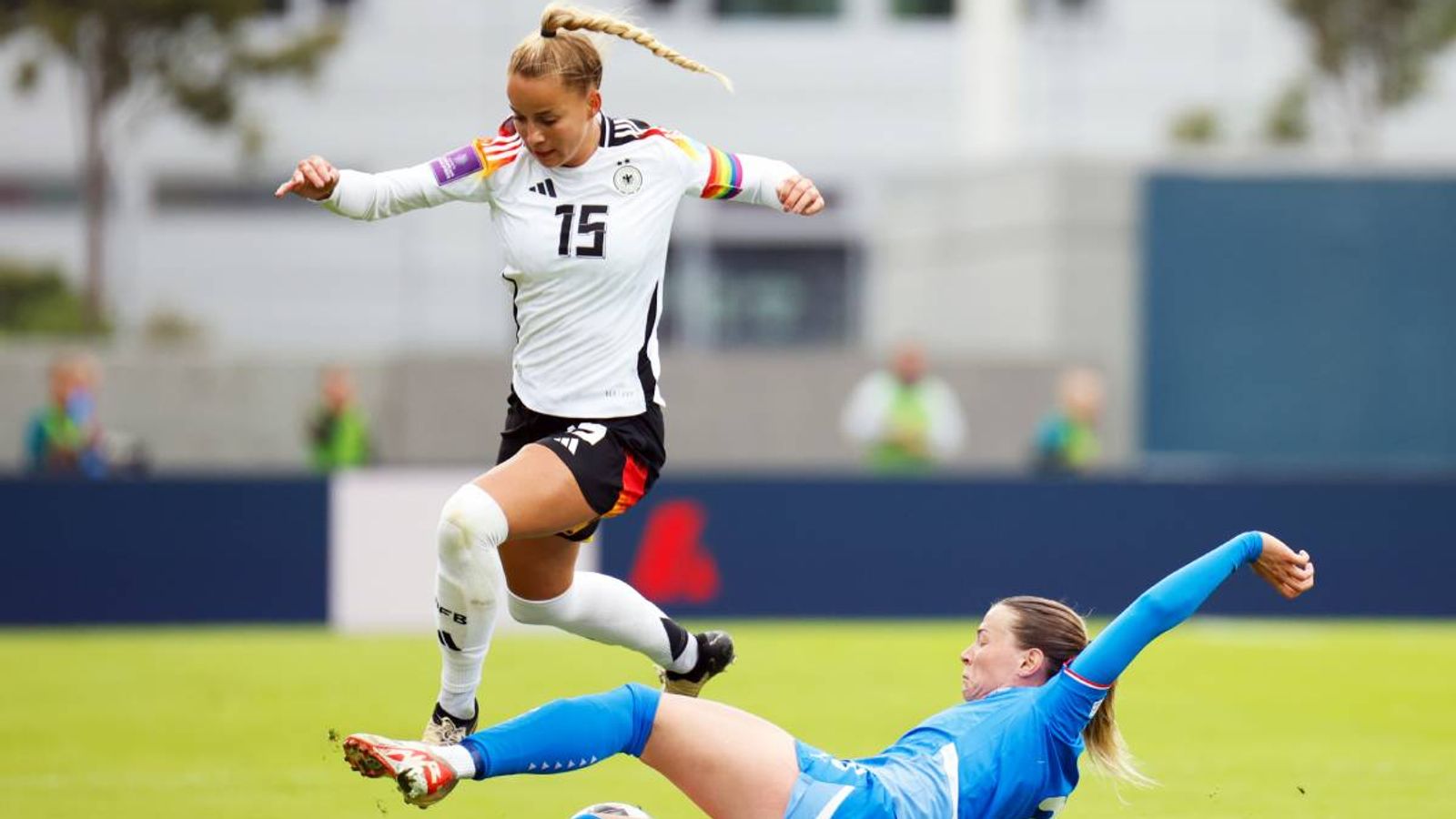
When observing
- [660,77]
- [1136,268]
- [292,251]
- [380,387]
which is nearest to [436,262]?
[292,251]

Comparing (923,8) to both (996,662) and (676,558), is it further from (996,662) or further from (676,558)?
(996,662)

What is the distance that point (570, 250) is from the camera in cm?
667

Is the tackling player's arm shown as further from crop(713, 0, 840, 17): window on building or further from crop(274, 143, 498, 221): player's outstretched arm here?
crop(713, 0, 840, 17): window on building

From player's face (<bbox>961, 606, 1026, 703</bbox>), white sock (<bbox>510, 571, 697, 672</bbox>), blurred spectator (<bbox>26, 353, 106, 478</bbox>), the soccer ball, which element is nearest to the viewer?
the soccer ball

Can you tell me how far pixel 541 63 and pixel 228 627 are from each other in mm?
9374

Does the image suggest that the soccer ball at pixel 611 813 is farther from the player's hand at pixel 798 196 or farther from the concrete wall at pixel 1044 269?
the concrete wall at pixel 1044 269

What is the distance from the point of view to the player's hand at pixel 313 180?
21.0 feet

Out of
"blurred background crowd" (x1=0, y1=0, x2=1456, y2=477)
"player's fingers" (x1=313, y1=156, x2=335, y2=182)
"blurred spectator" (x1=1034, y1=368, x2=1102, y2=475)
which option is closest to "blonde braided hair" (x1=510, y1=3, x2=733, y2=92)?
"player's fingers" (x1=313, y1=156, x2=335, y2=182)

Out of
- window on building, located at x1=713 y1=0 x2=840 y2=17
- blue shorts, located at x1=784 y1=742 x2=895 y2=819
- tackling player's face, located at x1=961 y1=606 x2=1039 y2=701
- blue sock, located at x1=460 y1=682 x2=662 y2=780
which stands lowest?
blue shorts, located at x1=784 y1=742 x2=895 y2=819

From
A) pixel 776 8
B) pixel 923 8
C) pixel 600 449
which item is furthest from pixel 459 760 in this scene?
pixel 923 8

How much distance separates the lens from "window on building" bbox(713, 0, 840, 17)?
3234 cm

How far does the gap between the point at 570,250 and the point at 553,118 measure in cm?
40

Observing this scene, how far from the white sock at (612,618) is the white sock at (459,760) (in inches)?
65.7

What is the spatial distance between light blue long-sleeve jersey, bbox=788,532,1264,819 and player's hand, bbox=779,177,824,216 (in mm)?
1822
